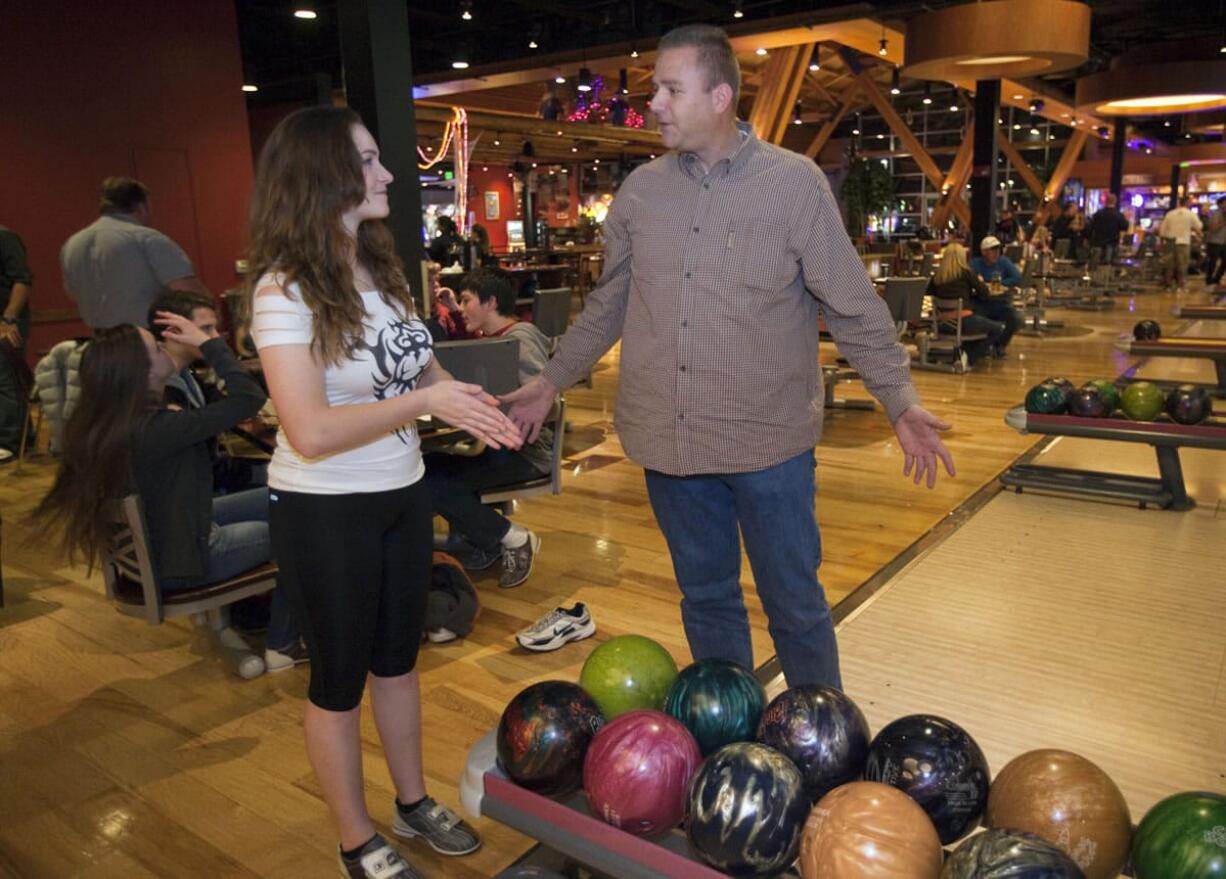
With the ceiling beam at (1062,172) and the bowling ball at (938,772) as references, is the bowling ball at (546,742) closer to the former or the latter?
the bowling ball at (938,772)

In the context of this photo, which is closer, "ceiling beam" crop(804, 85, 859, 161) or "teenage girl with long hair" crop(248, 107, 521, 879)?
"teenage girl with long hair" crop(248, 107, 521, 879)

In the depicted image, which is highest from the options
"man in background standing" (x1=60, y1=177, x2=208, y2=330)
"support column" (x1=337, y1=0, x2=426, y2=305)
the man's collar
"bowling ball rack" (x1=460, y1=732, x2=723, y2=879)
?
"support column" (x1=337, y1=0, x2=426, y2=305)

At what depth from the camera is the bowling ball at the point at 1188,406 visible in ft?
14.4

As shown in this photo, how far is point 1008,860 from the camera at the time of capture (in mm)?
1262

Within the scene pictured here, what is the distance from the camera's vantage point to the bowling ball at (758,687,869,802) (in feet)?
5.24

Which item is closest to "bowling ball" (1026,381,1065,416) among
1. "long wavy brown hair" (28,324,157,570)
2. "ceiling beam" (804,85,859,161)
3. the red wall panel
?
"long wavy brown hair" (28,324,157,570)

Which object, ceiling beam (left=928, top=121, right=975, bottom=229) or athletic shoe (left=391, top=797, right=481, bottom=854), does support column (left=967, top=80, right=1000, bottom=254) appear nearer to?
ceiling beam (left=928, top=121, right=975, bottom=229)

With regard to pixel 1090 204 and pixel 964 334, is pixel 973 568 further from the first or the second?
pixel 1090 204

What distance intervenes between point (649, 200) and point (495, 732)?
115 centimetres

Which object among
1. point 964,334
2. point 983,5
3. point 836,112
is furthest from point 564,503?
point 836,112

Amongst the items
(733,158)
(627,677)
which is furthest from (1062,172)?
(627,677)

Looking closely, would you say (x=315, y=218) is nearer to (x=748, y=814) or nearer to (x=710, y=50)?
(x=710, y=50)

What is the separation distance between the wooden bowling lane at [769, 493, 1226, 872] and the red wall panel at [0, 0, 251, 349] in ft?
19.0

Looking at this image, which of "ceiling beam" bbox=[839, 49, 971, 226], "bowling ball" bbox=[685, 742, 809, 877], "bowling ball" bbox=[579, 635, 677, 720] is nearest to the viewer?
"bowling ball" bbox=[685, 742, 809, 877]
